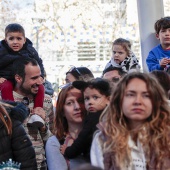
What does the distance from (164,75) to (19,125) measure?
4.41 feet

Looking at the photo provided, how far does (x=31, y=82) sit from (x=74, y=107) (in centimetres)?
77

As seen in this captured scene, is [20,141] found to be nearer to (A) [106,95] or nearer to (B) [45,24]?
(A) [106,95]

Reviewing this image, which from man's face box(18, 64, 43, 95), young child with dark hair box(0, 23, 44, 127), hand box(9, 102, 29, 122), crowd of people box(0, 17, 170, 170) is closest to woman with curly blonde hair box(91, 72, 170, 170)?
crowd of people box(0, 17, 170, 170)

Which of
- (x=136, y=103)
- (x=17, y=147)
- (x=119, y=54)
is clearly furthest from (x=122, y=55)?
(x=136, y=103)

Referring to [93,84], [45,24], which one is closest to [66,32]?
[45,24]

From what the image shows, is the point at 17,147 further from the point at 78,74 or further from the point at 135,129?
the point at 78,74

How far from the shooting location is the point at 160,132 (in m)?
2.72

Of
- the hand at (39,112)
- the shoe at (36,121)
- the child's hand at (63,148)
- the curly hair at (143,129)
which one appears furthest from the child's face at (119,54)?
the curly hair at (143,129)

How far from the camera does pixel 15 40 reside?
4.96 metres

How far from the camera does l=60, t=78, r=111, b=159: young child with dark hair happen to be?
10.3 ft

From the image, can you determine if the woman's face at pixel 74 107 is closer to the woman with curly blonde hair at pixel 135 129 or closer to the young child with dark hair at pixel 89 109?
the young child with dark hair at pixel 89 109

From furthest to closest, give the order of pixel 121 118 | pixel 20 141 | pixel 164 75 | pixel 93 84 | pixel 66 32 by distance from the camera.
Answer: pixel 66 32 → pixel 164 75 → pixel 93 84 → pixel 20 141 → pixel 121 118

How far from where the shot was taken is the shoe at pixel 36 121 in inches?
151

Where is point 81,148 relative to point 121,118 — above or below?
below
